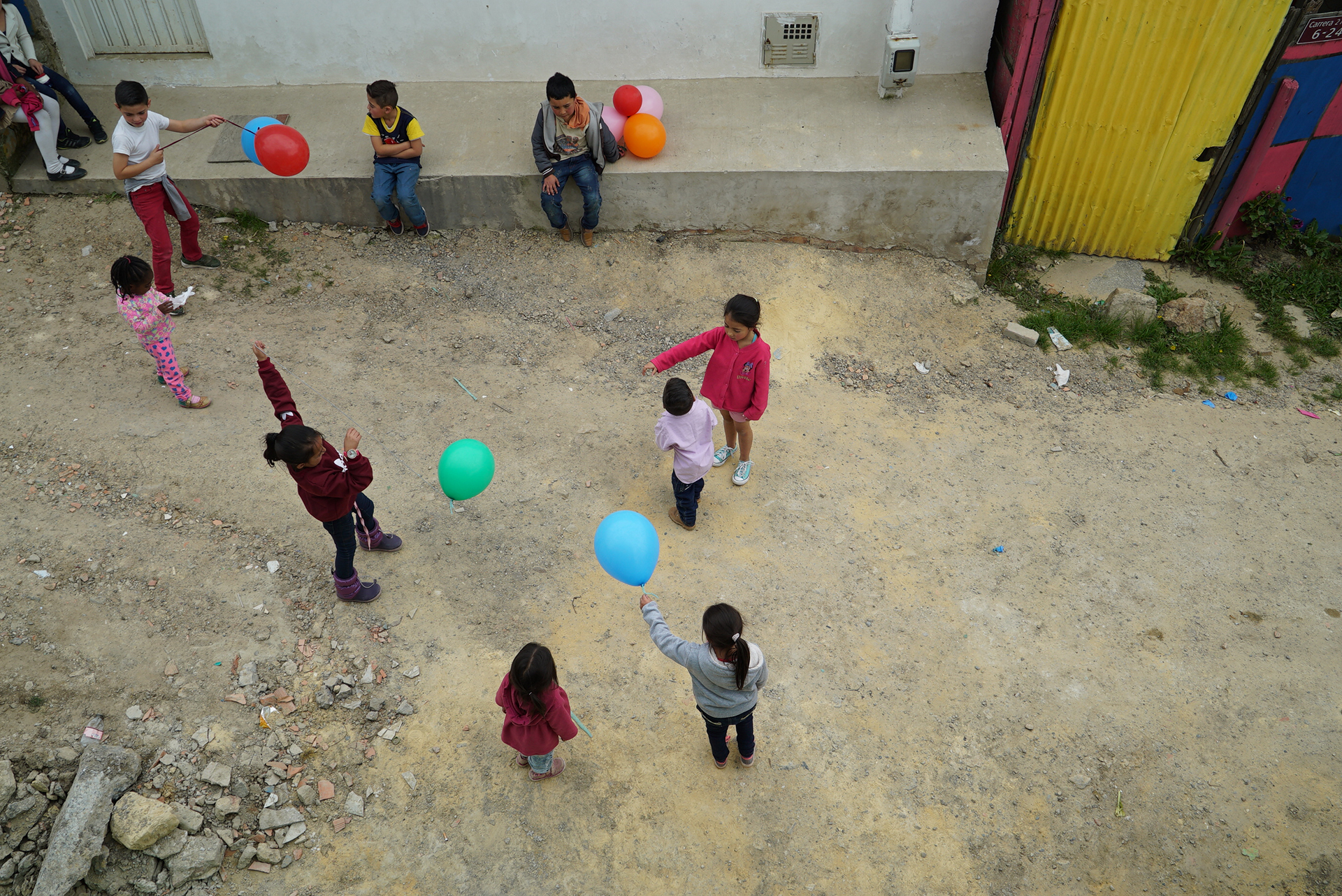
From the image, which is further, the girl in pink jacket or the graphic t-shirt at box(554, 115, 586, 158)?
the graphic t-shirt at box(554, 115, 586, 158)

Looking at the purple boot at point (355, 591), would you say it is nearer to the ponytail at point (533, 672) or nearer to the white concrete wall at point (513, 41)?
the ponytail at point (533, 672)

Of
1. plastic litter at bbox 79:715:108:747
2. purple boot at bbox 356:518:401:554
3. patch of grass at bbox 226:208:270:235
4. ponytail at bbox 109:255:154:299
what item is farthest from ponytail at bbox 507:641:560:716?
patch of grass at bbox 226:208:270:235

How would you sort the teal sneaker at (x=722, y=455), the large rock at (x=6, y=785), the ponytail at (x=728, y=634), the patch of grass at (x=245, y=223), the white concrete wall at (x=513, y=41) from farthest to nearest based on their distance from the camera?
the white concrete wall at (x=513, y=41)
the patch of grass at (x=245, y=223)
the teal sneaker at (x=722, y=455)
the large rock at (x=6, y=785)
the ponytail at (x=728, y=634)

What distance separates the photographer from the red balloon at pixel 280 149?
5438 millimetres

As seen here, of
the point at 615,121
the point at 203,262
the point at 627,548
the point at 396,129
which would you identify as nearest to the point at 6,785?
the point at 627,548

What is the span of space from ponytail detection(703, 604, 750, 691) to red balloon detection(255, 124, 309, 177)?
185 inches

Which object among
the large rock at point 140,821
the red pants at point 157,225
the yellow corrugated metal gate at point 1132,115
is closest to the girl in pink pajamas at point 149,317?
the red pants at point 157,225

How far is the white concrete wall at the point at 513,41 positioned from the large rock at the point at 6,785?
6238mm

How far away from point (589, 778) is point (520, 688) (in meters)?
0.92

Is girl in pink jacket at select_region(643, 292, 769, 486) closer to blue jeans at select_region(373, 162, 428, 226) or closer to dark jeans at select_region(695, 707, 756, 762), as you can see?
dark jeans at select_region(695, 707, 756, 762)

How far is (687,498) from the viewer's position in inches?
180

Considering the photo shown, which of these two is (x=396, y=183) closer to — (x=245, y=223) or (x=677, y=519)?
(x=245, y=223)

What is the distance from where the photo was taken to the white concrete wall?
673cm

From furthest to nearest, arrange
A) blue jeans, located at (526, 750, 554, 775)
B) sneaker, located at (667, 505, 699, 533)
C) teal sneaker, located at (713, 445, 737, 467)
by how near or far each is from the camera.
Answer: teal sneaker, located at (713, 445, 737, 467)
sneaker, located at (667, 505, 699, 533)
blue jeans, located at (526, 750, 554, 775)
